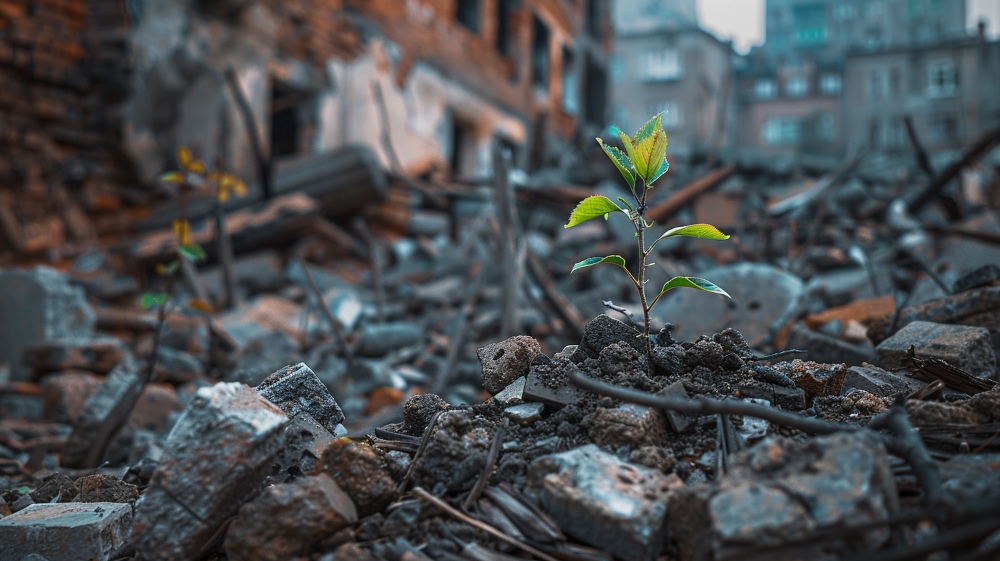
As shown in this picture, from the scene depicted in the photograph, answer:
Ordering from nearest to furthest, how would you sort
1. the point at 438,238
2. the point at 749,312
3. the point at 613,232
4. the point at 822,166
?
the point at 749,312 < the point at 613,232 < the point at 438,238 < the point at 822,166

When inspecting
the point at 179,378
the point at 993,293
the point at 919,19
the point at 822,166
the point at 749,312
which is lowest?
the point at 179,378

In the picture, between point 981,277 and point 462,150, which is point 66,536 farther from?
point 462,150

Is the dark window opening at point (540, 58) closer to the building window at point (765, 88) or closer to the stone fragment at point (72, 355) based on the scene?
the stone fragment at point (72, 355)

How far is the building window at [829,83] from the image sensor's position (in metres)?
30.6

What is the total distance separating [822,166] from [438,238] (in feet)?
21.6

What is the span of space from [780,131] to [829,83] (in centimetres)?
316

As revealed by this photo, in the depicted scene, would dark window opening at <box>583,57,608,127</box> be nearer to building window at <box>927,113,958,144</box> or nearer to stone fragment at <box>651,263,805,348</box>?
stone fragment at <box>651,263,805,348</box>

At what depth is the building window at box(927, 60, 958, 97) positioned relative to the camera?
25.0m

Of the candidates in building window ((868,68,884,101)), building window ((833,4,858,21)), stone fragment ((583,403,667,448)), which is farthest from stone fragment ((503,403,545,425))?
building window ((833,4,858,21))

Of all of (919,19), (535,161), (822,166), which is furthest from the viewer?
(919,19)

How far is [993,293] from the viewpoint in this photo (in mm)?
2340

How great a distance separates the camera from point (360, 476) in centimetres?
138

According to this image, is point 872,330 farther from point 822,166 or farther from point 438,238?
point 822,166

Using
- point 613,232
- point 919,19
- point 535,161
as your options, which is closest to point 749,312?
point 613,232
